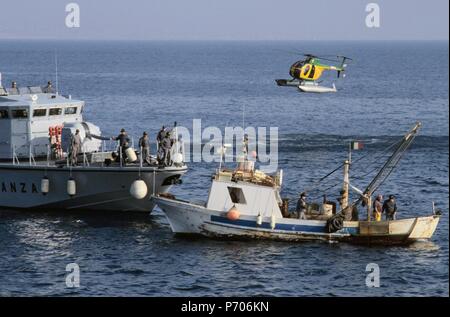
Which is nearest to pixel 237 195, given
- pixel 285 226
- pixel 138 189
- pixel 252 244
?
pixel 252 244

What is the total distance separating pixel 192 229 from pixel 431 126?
48.4 m

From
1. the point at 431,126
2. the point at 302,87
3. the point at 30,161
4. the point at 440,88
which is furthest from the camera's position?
the point at 440,88

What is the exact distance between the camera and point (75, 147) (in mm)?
48281

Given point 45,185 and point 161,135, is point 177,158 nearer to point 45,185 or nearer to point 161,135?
point 161,135

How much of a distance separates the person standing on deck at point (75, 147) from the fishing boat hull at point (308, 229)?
721cm

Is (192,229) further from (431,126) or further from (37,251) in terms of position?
(431,126)

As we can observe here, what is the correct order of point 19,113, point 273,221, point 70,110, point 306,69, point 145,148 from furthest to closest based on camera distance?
point 306,69 → point 70,110 → point 19,113 → point 145,148 → point 273,221

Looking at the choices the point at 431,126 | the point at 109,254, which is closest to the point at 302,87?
the point at 431,126

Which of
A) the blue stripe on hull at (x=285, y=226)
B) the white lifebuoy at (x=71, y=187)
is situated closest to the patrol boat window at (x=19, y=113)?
the white lifebuoy at (x=71, y=187)

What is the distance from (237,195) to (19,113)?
518 inches

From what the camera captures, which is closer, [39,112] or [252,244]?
[252,244]

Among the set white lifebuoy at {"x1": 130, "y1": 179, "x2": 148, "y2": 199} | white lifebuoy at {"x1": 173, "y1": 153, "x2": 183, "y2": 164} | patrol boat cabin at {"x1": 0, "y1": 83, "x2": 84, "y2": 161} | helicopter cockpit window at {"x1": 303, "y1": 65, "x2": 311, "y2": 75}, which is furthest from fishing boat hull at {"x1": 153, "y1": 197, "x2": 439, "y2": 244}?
helicopter cockpit window at {"x1": 303, "y1": 65, "x2": 311, "y2": 75}

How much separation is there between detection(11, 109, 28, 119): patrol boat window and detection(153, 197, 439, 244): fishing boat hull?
36.0ft
